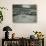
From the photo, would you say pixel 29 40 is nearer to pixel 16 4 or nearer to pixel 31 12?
pixel 31 12

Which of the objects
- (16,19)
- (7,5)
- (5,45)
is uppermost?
(7,5)

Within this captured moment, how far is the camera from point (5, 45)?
4066 millimetres

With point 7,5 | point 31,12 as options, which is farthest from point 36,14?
point 7,5

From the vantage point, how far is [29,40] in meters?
4.05

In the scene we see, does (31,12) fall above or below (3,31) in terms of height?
above

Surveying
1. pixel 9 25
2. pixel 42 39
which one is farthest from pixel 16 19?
pixel 42 39

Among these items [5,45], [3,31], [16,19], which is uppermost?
[16,19]

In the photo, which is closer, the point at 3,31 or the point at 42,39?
A: the point at 42,39

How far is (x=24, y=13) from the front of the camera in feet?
14.1

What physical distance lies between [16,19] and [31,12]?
0.45m

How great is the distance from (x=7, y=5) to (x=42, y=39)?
1.33 m

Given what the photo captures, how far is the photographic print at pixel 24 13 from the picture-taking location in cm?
427

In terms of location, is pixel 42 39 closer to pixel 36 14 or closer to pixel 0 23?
pixel 36 14

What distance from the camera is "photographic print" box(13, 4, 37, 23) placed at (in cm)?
427
